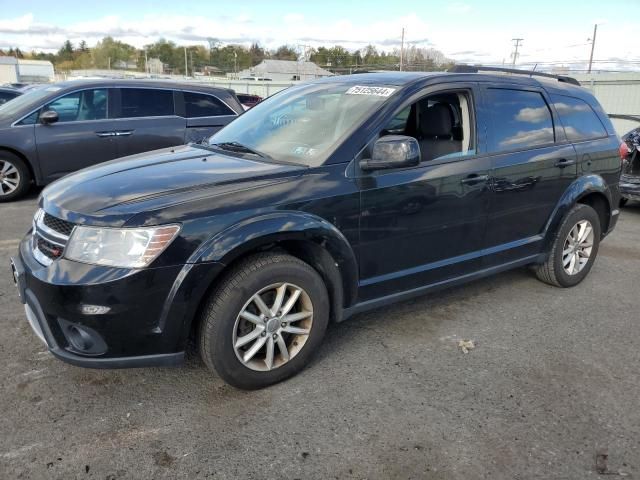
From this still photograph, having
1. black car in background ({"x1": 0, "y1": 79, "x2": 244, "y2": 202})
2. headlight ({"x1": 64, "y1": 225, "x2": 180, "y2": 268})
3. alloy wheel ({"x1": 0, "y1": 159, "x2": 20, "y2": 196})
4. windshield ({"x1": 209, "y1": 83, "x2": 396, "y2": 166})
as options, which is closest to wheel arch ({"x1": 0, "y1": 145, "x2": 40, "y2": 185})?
black car in background ({"x1": 0, "y1": 79, "x2": 244, "y2": 202})

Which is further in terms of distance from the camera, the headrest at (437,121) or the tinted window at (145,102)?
the tinted window at (145,102)

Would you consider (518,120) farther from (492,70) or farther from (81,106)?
(81,106)

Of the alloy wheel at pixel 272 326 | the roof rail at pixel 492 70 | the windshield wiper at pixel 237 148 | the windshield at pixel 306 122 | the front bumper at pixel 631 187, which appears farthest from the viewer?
the front bumper at pixel 631 187

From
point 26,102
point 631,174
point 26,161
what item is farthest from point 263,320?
point 631,174

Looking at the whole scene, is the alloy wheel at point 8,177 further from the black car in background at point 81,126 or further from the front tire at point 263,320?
the front tire at point 263,320

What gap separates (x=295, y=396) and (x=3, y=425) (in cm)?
149

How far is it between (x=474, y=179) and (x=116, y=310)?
248cm

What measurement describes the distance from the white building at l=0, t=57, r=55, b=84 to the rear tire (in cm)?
5813

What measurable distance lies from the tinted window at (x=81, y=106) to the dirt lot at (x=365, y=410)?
437 centimetres

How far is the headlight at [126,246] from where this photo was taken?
8.38 feet

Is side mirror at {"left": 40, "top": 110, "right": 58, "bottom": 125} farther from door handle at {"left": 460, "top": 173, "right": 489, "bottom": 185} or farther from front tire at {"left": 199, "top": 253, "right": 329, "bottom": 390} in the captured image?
door handle at {"left": 460, "top": 173, "right": 489, "bottom": 185}

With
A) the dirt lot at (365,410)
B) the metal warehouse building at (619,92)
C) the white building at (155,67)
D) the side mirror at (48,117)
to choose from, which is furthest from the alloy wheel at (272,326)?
the white building at (155,67)

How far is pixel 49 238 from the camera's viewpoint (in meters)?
2.80

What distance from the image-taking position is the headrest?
3881mm
